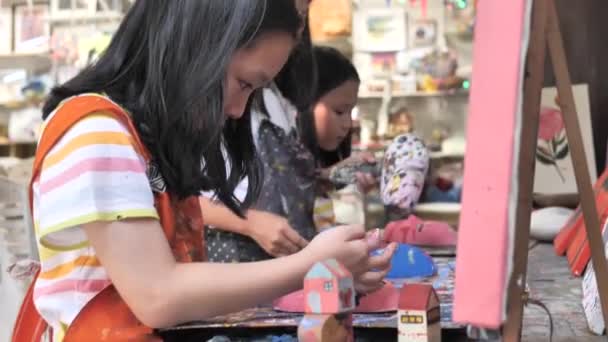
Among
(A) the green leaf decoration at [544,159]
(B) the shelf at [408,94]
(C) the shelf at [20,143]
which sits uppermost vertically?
(A) the green leaf decoration at [544,159]

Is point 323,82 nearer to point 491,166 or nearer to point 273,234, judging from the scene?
point 273,234

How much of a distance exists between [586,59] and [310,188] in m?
0.82

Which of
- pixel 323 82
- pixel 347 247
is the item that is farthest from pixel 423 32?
pixel 347 247

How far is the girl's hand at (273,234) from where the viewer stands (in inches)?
39.3

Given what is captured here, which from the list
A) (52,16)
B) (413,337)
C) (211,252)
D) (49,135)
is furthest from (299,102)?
(52,16)

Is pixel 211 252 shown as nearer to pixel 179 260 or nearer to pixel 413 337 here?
pixel 179 260

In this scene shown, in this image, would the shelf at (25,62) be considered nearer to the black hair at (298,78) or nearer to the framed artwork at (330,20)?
the framed artwork at (330,20)

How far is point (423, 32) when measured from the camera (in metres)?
2.80

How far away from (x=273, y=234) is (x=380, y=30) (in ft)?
6.37

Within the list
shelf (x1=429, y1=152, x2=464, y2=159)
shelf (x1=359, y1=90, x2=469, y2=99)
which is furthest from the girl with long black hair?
shelf (x1=359, y1=90, x2=469, y2=99)

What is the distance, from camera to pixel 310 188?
1.22m

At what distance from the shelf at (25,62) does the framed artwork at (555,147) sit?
186cm

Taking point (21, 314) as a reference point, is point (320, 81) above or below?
above

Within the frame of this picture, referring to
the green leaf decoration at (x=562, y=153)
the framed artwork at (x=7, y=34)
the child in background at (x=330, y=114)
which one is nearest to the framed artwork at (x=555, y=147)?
the green leaf decoration at (x=562, y=153)
